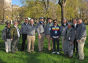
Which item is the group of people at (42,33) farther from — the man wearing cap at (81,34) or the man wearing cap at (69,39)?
the man wearing cap at (81,34)

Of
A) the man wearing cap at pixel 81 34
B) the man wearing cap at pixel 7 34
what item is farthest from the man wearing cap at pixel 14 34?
the man wearing cap at pixel 81 34

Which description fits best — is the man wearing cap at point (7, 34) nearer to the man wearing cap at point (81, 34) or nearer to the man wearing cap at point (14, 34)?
the man wearing cap at point (14, 34)

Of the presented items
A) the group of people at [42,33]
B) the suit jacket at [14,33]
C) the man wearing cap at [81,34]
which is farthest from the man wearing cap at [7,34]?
the man wearing cap at [81,34]

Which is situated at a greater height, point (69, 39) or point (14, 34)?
point (14, 34)

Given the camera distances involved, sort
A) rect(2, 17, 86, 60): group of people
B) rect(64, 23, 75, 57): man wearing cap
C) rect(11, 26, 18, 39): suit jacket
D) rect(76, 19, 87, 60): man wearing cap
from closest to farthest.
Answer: rect(76, 19, 87, 60): man wearing cap, rect(64, 23, 75, 57): man wearing cap, rect(2, 17, 86, 60): group of people, rect(11, 26, 18, 39): suit jacket

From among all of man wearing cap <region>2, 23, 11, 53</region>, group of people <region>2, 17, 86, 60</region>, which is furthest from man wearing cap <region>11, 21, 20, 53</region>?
man wearing cap <region>2, 23, 11, 53</region>

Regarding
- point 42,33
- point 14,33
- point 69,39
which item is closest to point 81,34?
point 69,39

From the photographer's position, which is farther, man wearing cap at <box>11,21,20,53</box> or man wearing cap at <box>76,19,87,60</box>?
man wearing cap at <box>11,21,20,53</box>

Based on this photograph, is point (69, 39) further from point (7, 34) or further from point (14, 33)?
point (7, 34)

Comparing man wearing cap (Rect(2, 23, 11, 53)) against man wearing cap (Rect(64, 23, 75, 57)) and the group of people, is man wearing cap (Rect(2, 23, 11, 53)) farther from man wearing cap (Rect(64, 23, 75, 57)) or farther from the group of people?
man wearing cap (Rect(64, 23, 75, 57))

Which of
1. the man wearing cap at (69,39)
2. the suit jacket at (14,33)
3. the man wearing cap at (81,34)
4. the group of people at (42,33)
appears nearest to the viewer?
the man wearing cap at (81,34)

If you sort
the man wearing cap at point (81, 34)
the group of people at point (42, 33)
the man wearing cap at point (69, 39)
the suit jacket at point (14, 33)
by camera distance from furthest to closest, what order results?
1. the suit jacket at point (14, 33)
2. the group of people at point (42, 33)
3. the man wearing cap at point (69, 39)
4. the man wearing cap at point (81, 34)

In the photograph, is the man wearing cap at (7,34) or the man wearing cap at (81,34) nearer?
the man wearing cap at (81,34)

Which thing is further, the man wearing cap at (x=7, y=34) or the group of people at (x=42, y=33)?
the man wearing cap at (x=7, y=34)
